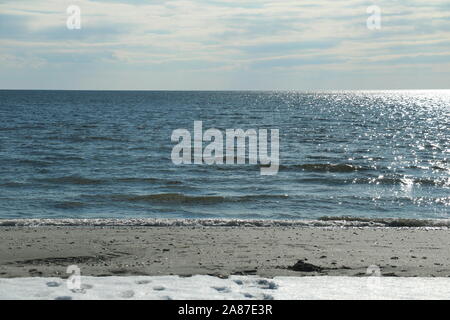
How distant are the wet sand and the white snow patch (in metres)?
0.56

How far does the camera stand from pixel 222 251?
1010cm

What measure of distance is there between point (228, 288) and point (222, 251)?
9.72 feet

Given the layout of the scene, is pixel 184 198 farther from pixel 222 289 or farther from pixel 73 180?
pixel 222 289

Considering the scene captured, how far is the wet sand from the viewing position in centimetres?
853

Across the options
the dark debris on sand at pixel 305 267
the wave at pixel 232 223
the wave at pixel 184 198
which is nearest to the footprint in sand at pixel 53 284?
the dark debris on sand at pixel 305 267

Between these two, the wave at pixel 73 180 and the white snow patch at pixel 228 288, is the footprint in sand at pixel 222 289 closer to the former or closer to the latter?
the white snow patch at pixel 228 288

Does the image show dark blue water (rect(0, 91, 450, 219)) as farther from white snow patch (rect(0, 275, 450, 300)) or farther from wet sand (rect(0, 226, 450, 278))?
white snow patch (rect(0, 275, 450, 300))

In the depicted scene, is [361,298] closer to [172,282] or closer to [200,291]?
[200,291]

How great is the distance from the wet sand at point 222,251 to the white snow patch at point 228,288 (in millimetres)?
563

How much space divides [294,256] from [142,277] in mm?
3127

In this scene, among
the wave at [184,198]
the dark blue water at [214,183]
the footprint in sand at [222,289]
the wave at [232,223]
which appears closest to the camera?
the footprint in sand at [222,289]

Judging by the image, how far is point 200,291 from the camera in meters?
7.01

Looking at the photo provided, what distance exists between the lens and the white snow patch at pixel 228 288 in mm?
6738
